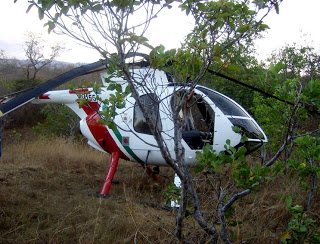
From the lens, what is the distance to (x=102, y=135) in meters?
6.29

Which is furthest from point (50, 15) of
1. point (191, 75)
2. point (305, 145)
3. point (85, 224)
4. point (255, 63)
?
point (255, 63)

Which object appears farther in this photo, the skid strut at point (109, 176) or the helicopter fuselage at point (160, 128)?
the skid strut at point (109, 176)

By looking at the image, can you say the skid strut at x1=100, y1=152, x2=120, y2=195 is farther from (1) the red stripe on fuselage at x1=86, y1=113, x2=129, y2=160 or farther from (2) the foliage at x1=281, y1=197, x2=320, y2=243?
(2) the foliage at x1=281, y1=197, x2=320, y2=243

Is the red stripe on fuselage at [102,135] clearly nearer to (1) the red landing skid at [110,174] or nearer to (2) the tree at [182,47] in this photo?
(1) the red landing skid at [110,174]

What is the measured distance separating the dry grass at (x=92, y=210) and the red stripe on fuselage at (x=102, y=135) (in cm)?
75

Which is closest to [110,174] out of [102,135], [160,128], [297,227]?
[102,135]

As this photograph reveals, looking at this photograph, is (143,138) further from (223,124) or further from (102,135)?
(223,124)

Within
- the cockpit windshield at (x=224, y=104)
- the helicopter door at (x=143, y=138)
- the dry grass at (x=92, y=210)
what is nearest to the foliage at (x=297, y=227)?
the dry grass at (x=92, y=210)

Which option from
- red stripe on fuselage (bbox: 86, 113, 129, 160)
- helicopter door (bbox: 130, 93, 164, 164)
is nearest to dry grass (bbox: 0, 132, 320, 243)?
helicopter door (bbox: 130, 93, 164, 164)

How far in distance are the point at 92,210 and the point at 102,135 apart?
70.4 inches

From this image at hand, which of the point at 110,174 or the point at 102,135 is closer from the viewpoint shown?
the point at 110,174

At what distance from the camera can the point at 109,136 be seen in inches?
245

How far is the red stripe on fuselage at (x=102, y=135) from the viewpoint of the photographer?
6.24 meters

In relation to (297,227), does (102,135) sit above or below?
above
